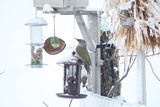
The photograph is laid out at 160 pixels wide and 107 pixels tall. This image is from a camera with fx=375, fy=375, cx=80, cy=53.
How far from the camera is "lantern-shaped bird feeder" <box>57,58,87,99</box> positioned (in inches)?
108

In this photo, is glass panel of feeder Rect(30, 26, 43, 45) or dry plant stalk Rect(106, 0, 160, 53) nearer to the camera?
dry plant stalk Rect(106, 0, 160, 53)

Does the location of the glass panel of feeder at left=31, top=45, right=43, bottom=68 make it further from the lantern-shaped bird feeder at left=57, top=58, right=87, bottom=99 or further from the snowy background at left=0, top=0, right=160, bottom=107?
the snowy background at left=0, top=0, right=160, bottom=107

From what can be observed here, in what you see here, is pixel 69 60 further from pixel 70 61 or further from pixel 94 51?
pixel 94 51

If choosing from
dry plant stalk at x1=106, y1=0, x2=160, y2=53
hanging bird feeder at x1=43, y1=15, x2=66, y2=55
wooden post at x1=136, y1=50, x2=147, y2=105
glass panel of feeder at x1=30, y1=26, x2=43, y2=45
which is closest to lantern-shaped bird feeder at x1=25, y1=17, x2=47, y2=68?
glass panel of feeder at x1=30, y1=26, x2=43, y2=45

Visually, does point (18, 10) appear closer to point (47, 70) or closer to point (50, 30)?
point (50, 30)

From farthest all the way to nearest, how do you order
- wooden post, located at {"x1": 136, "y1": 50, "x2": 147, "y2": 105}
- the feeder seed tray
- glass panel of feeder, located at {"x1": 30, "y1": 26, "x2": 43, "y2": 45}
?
glass panel of feeder, located at {"x1": 30, "y1": 26, "x2": 43, "y2": 45} → the feeder seed tray → wooden post, located at {"x1": 136, "y1": 50, "x2": 147, "y2": 105}

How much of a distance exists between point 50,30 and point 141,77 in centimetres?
318

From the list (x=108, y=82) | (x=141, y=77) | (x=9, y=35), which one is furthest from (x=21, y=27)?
(x=141, y=77)

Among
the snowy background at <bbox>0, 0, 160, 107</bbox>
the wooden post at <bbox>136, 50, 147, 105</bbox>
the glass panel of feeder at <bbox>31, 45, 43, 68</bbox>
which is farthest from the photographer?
the snowy background at <bbox>0, 0, 160, 107</bbox>

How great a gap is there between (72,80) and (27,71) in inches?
107

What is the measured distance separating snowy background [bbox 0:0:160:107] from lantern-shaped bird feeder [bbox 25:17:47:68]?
1.30 m

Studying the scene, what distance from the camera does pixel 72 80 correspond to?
279 cm

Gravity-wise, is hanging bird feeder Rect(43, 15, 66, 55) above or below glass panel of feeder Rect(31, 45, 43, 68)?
above

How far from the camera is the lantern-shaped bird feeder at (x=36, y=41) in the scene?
299cm
